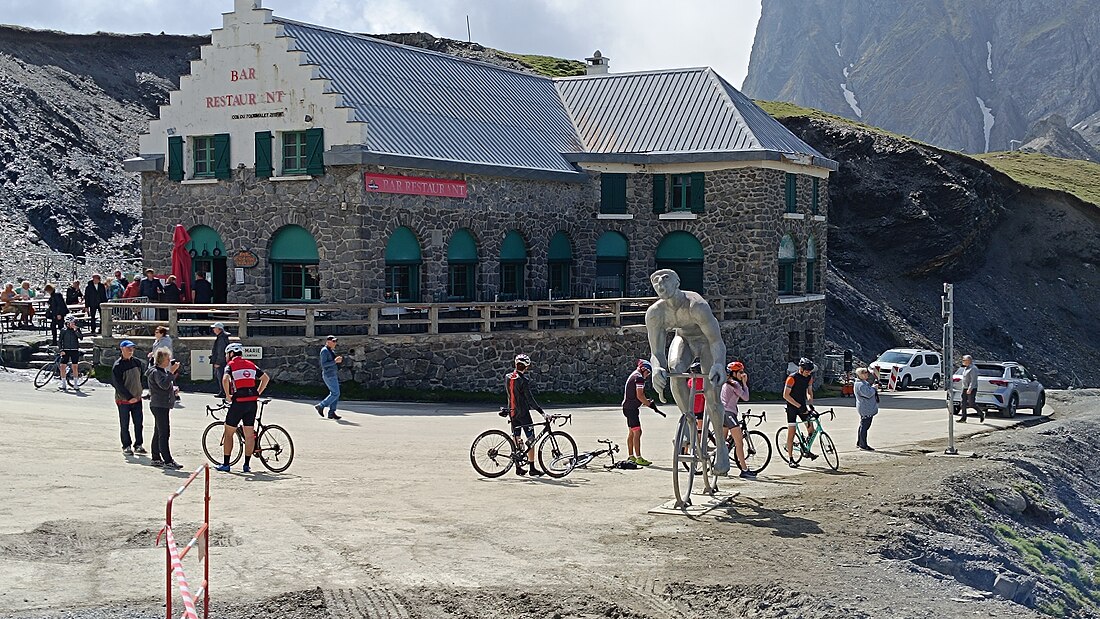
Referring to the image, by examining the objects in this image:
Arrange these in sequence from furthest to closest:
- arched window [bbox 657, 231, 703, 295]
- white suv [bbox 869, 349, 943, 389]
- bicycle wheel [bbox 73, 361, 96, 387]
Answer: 1. white suv [bbox 869, 349, 943, 389]
2. arched window [bbox 657, 231, 703, 295]
3. bicycle wheel [bbox 73, 361, 96, 387]

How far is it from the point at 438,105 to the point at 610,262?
781 cm

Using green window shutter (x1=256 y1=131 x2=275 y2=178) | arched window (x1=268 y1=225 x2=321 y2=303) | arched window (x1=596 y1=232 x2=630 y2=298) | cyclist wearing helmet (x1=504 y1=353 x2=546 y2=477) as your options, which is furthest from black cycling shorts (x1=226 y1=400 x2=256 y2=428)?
arched window (x1=596 y1=232 x2=630 y2=298)

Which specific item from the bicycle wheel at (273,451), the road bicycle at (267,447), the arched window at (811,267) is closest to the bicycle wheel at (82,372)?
the road bicycle at (267,447)

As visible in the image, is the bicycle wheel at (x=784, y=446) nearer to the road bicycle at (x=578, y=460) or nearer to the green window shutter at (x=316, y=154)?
the road bicycle at (x=578, y=460)

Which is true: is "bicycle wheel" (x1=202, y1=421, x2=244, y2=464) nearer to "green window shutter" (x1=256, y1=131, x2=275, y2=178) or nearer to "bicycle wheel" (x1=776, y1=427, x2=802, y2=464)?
"bicycle wheel" (x1=776, y1=427, x2=802, y2=464)

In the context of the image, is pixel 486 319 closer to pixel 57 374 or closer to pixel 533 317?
pixel 533 317

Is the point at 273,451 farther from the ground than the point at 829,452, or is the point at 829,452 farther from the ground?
the point at 273,451

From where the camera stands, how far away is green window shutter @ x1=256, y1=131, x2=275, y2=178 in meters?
34.1

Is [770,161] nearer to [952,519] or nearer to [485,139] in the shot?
[485,139]

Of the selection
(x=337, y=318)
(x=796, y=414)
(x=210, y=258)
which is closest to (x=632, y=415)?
(x=796, y=414)

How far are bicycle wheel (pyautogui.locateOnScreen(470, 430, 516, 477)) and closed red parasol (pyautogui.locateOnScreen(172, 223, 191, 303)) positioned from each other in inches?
666

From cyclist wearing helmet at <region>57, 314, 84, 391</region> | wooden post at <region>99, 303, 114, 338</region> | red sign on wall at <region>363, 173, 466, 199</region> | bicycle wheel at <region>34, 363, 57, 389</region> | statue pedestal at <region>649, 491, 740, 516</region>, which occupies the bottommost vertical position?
statue pedestal at <region>649, 491, 740, 516</region>

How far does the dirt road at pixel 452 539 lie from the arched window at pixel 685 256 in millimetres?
18914

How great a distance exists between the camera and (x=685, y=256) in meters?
41.4
